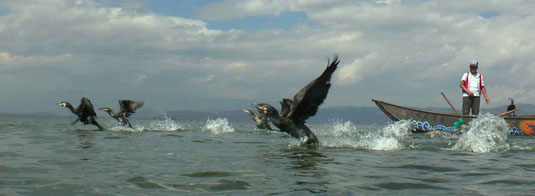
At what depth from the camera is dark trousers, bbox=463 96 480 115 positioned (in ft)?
62.2

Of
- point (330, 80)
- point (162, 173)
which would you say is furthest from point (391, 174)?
point (330, 80)

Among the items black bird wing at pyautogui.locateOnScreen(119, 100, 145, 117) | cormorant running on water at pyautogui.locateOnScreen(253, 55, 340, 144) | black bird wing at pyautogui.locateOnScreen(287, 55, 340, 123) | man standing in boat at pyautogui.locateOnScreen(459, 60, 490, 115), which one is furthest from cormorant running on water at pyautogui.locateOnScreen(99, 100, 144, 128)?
man standing in boat at pyautogui.locateOnScreen(459, 60, 490, 115)

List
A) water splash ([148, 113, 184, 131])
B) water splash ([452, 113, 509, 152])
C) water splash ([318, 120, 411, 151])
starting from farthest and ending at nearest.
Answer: water splash ([148, 113, 184, 131]) < water splash ([318, 120, 411, 151]) < water splash ([452, 113, 509, 152])

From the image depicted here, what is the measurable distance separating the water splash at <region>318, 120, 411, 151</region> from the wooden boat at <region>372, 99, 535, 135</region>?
0.46 metres

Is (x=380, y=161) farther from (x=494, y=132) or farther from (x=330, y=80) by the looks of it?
(x=494, y=132)

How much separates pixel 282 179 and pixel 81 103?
45.3ft

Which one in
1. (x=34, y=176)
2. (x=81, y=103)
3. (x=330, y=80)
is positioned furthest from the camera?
(x=81, y=103)

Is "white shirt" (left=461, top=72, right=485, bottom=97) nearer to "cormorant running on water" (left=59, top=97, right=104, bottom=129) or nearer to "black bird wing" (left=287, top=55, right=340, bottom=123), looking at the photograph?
"black bird wing" (left=287, top=55, right=340, bottom=123)

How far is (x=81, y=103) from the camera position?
1894cm

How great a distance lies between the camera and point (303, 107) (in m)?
12.6

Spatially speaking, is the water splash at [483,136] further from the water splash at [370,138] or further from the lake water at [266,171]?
the water splash at [370,138]

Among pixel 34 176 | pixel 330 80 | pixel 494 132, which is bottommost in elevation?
pixel 34 176

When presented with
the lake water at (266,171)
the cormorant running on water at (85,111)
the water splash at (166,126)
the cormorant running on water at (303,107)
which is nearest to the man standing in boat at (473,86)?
the lake water at (266,171)

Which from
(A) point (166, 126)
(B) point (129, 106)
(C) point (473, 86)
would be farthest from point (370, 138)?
(A) point (166, 126)
